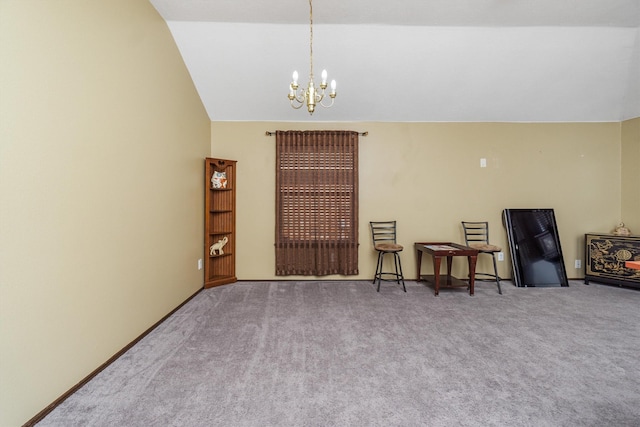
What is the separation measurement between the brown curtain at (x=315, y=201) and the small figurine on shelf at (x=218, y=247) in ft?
2.35

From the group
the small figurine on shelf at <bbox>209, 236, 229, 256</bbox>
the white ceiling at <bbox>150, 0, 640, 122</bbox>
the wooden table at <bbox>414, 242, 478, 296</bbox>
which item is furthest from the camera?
the small figurine on shelf at <bbox>209, 236, 229, 256</bbox>

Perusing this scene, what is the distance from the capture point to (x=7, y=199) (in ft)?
4.15

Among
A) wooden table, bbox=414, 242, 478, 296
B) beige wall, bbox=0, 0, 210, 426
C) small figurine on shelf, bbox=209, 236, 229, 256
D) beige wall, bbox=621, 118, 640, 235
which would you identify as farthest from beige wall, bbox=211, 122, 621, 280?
beige wall, bbox=0, 0, 210, 426

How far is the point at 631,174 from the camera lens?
12.8 ft

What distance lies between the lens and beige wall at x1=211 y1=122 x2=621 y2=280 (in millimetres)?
4012

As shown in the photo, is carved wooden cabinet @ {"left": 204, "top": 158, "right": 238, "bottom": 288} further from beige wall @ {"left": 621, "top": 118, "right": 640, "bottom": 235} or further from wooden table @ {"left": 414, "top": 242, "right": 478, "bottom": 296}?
beige wall @ {"left": 621, "top": 118, "right": 640, "bottom": 235}

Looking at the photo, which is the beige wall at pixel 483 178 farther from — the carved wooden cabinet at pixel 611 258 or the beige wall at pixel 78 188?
the beige wall at pixel 78 188

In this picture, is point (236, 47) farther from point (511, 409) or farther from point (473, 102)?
point (511, 409)

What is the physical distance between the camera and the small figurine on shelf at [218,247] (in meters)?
3.64

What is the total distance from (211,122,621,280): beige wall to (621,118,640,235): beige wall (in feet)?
0.26

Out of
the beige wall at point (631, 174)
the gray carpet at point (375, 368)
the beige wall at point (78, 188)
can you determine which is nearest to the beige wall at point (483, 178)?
the beige wall at point (631, 174)

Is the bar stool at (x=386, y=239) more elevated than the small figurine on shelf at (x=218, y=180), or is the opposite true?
the small figurine on shelf at (x=218, y=180)

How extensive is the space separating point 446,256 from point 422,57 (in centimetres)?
238

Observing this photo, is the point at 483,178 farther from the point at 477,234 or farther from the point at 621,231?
the point at 621,231
